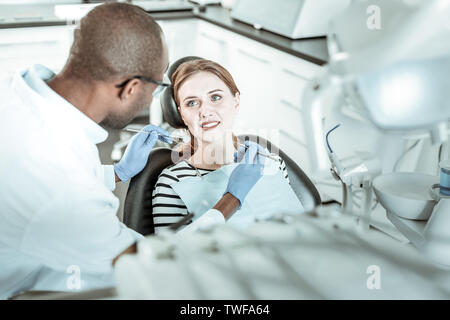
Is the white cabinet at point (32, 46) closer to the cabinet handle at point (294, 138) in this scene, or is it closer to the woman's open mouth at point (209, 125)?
the cabinet handle at point (294, 138)

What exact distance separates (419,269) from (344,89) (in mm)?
272

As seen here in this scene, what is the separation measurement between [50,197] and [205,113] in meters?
0.66

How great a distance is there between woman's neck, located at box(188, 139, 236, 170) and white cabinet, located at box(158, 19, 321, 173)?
0.67 m

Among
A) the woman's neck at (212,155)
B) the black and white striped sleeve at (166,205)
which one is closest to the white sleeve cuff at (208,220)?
the black and white striped sleeve at (166,205)

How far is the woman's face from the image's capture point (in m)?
1.45

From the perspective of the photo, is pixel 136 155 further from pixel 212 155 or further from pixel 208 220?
pixel 208 220

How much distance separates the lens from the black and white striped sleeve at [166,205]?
1.31 meters

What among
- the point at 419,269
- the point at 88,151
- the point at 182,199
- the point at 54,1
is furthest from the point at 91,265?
the point at 54,1

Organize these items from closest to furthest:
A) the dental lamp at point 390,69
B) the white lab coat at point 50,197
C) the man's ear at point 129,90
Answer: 1. the dental lamp at point 390,69
2. the white lab coat at point 50,197
3. the man's ear at point 129,90

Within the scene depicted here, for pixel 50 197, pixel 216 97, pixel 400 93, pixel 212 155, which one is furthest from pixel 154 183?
pixel 400 93

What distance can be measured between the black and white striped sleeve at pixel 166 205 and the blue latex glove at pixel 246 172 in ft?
0.52

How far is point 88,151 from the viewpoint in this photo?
3.45 ft

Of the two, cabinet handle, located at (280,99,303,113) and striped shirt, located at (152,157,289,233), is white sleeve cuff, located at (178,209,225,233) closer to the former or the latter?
striped shirt, located at (152,157,289,233)
